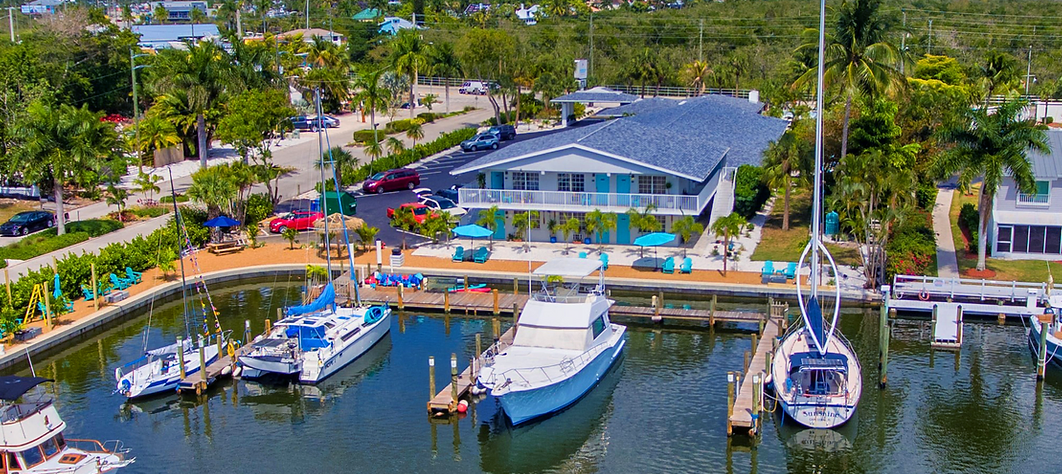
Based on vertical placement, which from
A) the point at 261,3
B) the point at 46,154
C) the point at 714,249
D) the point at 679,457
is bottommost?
the point at 679,457

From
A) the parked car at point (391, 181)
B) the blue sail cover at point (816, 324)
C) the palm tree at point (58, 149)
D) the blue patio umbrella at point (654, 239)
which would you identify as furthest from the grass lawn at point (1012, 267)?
the palm tree at point (58, 149)

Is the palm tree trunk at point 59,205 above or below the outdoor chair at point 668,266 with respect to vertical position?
above

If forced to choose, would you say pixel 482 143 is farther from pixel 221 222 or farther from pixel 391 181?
pixel 221 222

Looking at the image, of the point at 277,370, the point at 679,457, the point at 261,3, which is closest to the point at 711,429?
the point at 679,457

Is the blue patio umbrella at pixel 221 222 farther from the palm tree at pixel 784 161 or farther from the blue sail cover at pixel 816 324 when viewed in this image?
the blue sail cover at pixel 816 324

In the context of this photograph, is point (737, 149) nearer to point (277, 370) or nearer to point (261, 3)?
point (277, 370)

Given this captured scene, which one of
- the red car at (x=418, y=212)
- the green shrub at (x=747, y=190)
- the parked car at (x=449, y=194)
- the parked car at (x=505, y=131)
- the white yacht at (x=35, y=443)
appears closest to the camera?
the white yacht at (x=35, y=443)
